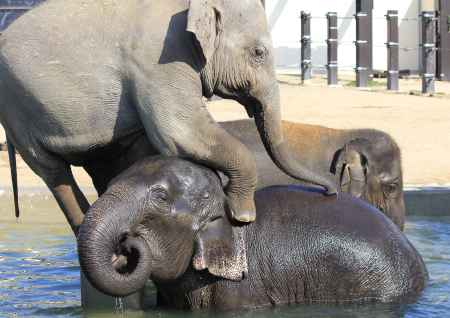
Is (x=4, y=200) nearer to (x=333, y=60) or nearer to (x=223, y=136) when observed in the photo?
(x=223, y=136)

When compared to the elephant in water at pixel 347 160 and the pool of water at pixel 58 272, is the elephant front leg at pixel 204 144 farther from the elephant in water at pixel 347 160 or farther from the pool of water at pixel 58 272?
the elephant in water at pixel 347 160

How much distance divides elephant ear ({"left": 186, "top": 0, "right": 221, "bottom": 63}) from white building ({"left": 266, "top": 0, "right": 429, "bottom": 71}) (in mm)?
21656

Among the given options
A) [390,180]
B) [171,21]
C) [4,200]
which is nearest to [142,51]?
[171,21]

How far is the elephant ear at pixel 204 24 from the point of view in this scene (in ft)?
20.0

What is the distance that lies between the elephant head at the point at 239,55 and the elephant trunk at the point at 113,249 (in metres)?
0.77

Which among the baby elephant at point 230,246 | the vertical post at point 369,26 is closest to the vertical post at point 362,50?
the vertical post at point 369,26

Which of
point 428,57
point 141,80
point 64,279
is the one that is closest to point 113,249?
point 141,80

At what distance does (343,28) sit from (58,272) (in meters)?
20.3

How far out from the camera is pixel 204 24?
20.1ft

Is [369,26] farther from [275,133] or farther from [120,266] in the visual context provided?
[120,266]

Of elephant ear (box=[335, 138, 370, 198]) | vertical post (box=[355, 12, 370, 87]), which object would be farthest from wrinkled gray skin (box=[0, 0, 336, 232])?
vertical post (box=[355, 12, 370, 87])

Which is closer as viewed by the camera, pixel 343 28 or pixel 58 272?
pixel 58 272

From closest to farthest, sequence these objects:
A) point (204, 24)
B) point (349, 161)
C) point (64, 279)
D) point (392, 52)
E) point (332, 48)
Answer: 1. point (204, 24)
2. point (64, 279)
3. point (349, 161)
4. point (392, 52)
5. point (332, 48)

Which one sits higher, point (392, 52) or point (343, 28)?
point (392, 52)
